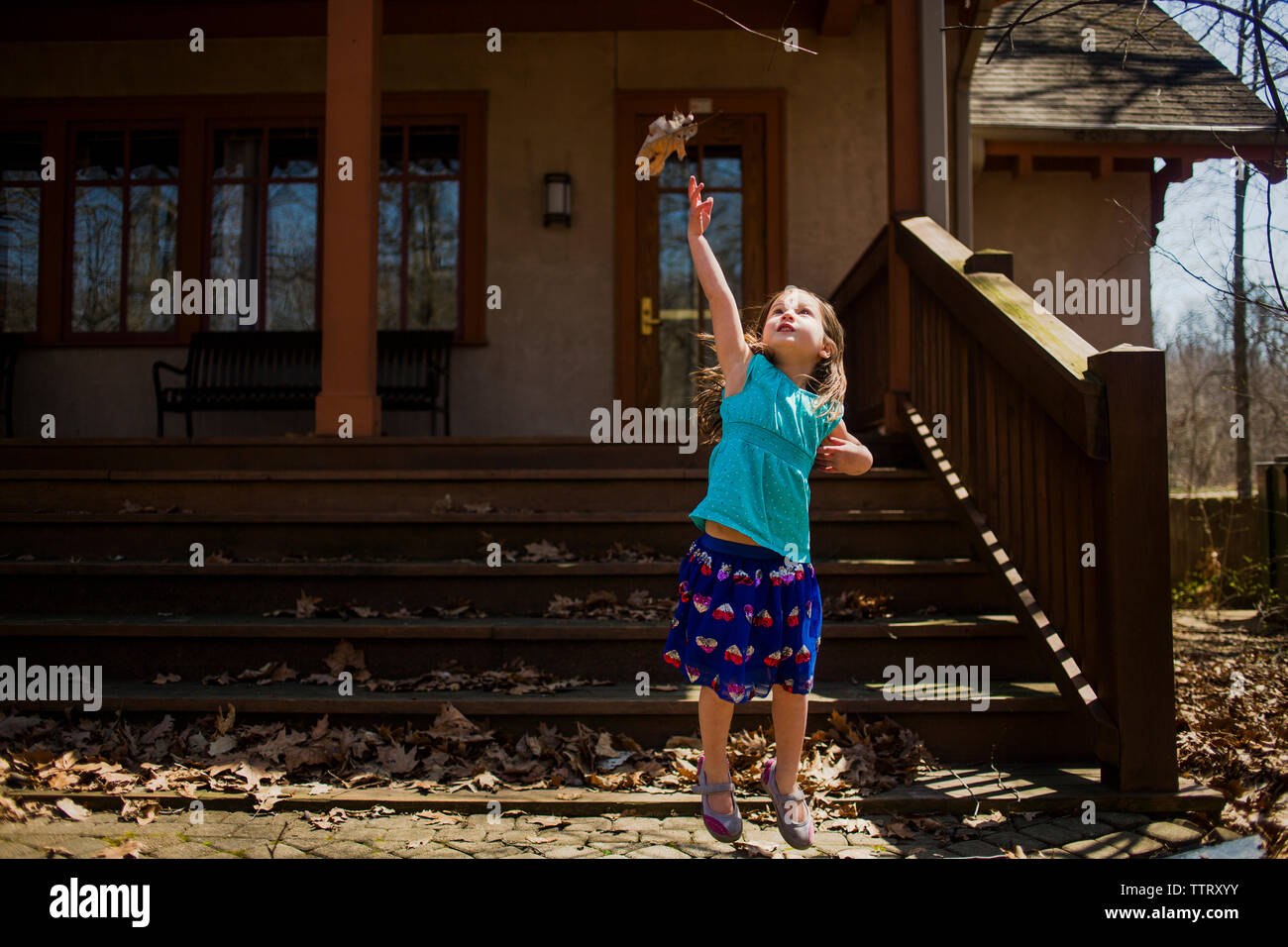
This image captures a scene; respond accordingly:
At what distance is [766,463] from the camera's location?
8.88ft

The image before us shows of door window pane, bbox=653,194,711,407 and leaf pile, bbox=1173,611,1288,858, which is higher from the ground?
door window pane, bbox=653,194,711,407

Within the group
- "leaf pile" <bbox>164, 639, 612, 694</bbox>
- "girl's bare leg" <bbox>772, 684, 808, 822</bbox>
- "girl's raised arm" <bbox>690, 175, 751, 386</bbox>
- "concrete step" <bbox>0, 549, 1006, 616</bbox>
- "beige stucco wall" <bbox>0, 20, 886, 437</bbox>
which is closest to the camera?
"girl's raised arm" <bbox>690, 175, 751, 386</bbox>

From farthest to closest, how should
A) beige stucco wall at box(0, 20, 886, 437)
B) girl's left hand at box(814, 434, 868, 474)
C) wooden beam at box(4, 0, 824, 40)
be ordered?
beige stucco wall at box(0, 20, 886, 437)
wooden beam at box(4, 0, 824, 40)
girl's left hand at box(814, 434, 868, 474)

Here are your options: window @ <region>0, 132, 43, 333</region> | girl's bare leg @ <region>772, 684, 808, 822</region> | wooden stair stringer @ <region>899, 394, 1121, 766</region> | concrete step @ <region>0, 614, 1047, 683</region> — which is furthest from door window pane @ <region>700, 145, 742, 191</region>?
girl's bare leg @ <region>772, 684, 808, 822</region>

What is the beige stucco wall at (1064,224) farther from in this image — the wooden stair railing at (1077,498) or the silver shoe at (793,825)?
the silver shoe at (793,825)

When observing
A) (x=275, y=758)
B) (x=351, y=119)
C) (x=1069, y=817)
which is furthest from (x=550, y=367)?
(x=1069, y=817)

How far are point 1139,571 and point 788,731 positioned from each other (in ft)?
5.25

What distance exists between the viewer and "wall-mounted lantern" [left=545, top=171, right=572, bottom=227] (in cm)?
802

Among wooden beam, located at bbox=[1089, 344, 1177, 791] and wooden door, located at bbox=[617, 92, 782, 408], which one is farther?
wooden door, located at bbox=[617, 92, 782, 408]

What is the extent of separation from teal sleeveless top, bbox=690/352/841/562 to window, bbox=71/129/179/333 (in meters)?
7.07

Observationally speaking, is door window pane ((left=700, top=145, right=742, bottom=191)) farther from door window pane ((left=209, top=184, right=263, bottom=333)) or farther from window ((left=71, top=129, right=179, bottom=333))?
window ((left=71, top=129, right=179, bottom=333))

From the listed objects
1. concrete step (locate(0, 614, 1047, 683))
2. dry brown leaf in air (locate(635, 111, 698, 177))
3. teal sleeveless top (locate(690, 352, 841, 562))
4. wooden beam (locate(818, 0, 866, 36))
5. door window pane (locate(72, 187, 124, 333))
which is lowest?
concrete step (locate(0, 614, 1047, 683))

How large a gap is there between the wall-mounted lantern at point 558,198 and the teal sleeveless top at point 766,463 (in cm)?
564
